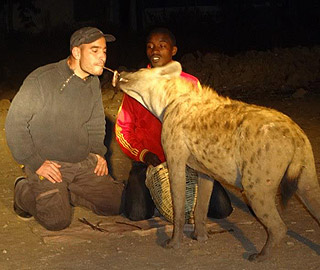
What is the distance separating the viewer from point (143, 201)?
→ 5.14 meters

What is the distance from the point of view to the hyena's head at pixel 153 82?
4641 millimetres

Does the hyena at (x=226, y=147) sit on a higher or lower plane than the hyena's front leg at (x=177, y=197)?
higher

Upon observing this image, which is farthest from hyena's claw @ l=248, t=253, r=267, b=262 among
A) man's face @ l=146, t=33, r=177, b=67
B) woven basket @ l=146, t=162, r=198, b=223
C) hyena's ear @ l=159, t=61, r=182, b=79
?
man's face @ l=146, t=33, r=177, b=67

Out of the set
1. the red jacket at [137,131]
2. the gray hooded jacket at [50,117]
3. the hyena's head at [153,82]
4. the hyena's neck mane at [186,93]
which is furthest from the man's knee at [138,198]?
the hyena's neck mane at [186,93]

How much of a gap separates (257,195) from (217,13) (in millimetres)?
18923

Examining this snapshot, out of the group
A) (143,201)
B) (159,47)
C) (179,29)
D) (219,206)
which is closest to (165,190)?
(143,201)

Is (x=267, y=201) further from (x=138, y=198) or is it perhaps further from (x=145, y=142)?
(x=145, y=142)

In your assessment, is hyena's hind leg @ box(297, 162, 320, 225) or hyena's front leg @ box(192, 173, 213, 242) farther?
hyena's front leg @ box(192, 173, 213, 242)

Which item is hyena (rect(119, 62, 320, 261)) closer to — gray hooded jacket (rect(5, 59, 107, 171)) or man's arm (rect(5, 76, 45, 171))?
gray hooded jacket (rect(5, 59, 107, 171))

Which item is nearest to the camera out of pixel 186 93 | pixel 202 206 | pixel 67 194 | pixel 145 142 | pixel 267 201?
pixel 267 201

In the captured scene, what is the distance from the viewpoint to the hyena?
4016 mm

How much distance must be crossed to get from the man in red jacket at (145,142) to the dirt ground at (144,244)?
0.36 feet

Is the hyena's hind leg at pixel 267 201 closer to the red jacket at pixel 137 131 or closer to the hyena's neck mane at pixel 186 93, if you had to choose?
the hyena's neck mane at pixel 186 93

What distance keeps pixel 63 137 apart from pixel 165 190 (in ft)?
2.65
